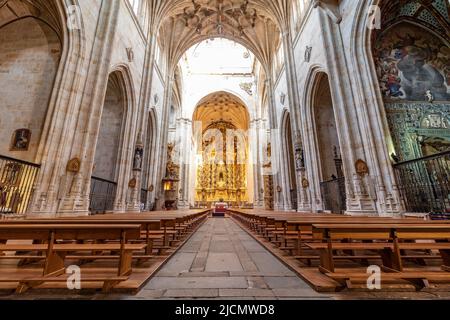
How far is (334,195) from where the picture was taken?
9.17 m

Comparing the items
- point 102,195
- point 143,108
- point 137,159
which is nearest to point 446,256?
point 102,195

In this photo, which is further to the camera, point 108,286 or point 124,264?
point 124,264

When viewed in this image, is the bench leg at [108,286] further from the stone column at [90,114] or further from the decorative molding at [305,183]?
the decorative molding at [305,183]

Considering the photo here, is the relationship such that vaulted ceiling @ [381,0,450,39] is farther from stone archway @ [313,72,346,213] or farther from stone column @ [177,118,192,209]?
stone column @ [177,118,192,209]

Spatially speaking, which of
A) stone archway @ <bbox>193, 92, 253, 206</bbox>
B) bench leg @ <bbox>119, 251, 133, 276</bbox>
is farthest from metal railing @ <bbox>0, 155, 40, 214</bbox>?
stone archway @ <bbox>193, 92, 253, 206</bbox>

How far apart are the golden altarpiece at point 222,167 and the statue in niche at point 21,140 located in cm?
2382

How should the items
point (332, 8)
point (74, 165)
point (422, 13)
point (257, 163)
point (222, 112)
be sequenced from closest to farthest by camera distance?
point (74, 165), point (332, 8), point (422, 13), point (257, 163), point (222, 112)

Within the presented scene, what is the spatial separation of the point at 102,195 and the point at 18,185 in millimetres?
3448

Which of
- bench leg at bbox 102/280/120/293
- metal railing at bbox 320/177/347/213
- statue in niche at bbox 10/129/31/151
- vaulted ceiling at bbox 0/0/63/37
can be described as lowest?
bench leg at bbox 102/280/120/293

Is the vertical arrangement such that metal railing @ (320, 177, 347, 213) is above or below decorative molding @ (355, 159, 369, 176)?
below

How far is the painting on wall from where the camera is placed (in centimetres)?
864

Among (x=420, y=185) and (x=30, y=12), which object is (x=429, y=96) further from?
(x=30, y=12)

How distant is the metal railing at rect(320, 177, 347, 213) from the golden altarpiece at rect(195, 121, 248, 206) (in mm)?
21051

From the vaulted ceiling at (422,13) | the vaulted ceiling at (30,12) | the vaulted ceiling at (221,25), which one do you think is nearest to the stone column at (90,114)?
the vaulted ceiling at (30,12)
